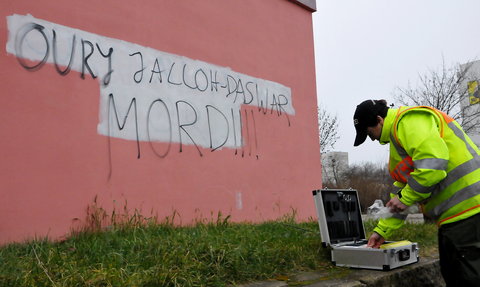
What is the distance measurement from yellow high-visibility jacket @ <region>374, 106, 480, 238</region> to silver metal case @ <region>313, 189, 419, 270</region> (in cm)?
63

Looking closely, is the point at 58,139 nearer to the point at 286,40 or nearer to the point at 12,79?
the point at 12,79

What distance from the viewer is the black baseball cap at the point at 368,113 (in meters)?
2.86

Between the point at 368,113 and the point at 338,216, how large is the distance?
128cm

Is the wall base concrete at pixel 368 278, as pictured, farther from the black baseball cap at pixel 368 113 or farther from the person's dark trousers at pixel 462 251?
the black baseball cap at pixel 368 113

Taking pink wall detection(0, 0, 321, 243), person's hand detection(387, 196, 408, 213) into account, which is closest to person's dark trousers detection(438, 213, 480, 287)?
person's hand detection(387, 196, 408, 213)

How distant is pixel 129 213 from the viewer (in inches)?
170

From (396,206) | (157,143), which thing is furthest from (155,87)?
(396,206)

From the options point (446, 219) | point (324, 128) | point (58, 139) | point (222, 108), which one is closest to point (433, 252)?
point (446, 219)

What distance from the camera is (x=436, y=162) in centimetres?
251

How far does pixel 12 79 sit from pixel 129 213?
167 centimetres

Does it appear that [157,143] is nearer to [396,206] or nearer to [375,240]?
[375,240]

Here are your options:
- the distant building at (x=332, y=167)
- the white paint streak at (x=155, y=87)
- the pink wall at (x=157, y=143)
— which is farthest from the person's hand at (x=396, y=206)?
the distant building at (x=332, y=167)

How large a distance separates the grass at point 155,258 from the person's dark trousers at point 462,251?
0.94 m

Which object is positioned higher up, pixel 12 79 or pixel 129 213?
pixel 12 79
